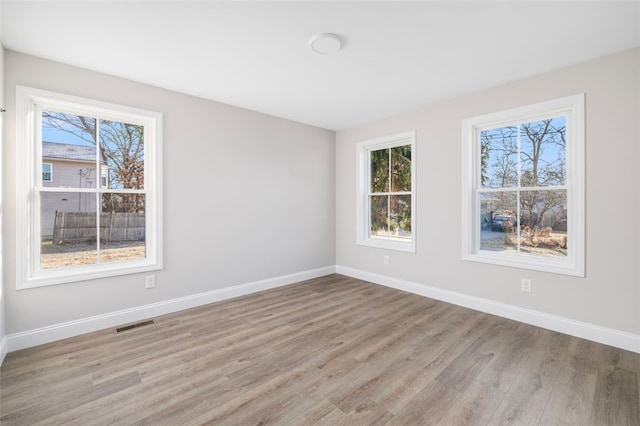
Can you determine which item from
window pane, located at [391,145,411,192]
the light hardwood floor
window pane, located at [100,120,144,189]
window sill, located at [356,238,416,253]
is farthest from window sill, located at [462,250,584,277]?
window pane, located at [100,120,144,189]

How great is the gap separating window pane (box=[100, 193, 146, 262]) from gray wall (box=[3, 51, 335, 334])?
9.8 inches

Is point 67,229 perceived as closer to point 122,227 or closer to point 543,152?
point 122,227

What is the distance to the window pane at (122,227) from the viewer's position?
2.88m

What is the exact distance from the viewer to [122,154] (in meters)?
2.98

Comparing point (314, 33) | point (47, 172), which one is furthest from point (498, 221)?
point (47, 172)

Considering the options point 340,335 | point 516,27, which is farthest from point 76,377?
point 516,27

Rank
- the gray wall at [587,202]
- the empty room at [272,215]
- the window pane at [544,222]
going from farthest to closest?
the window pane at [544,222], the gray wall at [587,202], the empty room at [272,215]

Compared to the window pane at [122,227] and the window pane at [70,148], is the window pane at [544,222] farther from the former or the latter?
the window pane at [70,148]

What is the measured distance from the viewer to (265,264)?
400 centimetres

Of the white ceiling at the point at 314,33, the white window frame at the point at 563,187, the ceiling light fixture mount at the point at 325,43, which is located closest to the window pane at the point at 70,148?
the white ceiling at the point at 314,33

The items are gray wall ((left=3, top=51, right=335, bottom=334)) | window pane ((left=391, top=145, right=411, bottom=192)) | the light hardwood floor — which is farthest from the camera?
window pane ((left=391, top=145, right=411, bottom=192))

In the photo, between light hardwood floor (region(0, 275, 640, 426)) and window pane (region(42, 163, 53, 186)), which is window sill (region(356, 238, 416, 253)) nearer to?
light hardwood floor (region(0, 275, 640, 426))

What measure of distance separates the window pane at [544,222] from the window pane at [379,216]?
176 cm

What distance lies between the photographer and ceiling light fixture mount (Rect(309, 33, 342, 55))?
2.15 meters
